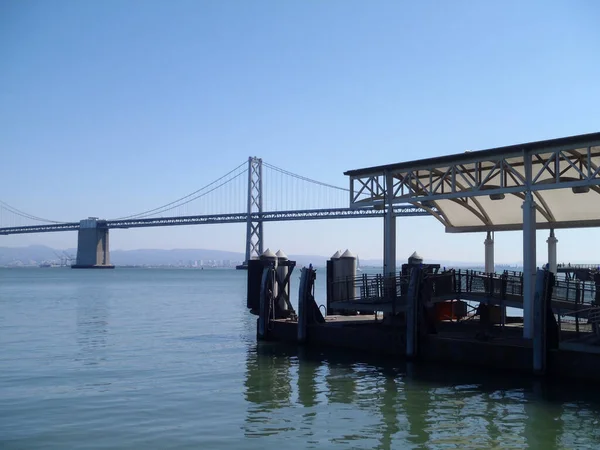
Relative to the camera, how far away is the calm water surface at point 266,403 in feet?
40.2

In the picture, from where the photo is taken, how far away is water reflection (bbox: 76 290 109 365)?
2255cm

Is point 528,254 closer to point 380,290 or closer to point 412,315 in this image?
point 412,315

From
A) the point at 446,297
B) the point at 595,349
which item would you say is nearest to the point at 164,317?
the point at 446,297

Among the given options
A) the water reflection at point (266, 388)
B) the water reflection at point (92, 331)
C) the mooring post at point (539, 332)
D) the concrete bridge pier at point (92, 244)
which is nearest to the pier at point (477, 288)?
the mooring post at point (539, 332)

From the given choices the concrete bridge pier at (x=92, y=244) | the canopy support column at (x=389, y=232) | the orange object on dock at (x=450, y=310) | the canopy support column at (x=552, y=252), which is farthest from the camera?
the concrete bridge pier at (x=92, y=244)

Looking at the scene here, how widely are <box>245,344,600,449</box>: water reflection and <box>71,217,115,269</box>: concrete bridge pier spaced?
128270 millimetres

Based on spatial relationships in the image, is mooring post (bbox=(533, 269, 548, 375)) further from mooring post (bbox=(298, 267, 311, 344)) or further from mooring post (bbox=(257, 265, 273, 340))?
mooring post (bbox=(257, 265, 273, 340))

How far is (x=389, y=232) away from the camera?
21828 mm

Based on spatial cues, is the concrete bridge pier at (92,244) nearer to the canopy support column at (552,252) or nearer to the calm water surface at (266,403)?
the calm water surface at (266,403)

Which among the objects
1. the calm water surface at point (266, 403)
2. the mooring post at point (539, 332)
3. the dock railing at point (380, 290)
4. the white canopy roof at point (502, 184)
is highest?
the white canopy roof at point (502, 184)

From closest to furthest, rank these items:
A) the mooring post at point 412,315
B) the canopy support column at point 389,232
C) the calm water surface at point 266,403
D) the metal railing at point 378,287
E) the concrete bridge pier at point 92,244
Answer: the calm water surface at point 266,403
the mooring post at point 412,315
the metal railing at point 378,287
the canopy support column at point 389,232
the concrete bridge pier at point 92,244

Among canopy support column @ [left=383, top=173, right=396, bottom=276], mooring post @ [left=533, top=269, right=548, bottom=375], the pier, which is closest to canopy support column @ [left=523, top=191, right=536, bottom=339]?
the pier

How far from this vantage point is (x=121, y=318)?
3741 cm

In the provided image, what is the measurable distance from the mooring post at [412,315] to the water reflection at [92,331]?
8450 mm
